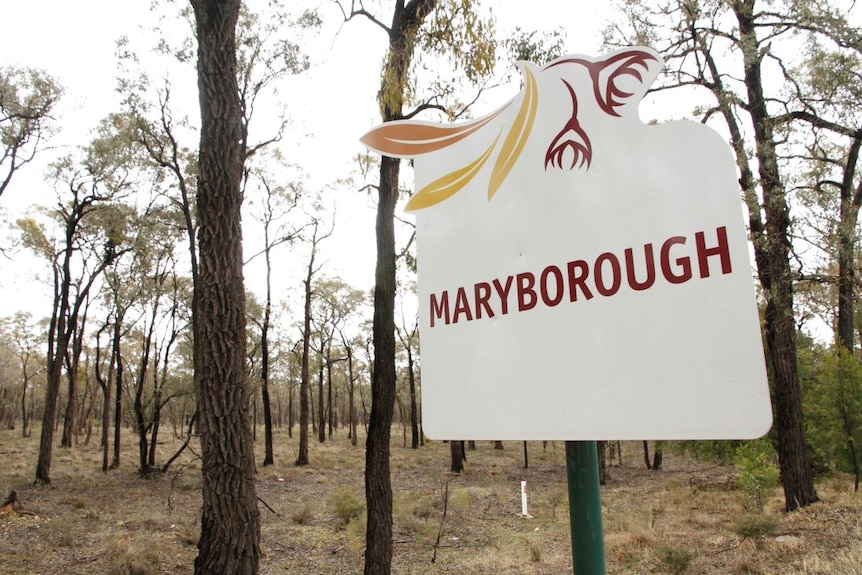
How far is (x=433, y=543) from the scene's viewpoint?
9570 mm

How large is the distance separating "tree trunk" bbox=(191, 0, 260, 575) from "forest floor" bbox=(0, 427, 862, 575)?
15.5 ft

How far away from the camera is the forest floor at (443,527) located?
A: 7366 mm

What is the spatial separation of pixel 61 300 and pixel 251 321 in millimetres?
6201

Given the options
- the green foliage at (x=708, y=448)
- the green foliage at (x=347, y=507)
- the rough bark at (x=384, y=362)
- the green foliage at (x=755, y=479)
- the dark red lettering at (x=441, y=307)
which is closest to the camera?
the dark red lettering at (x=441, y=307)

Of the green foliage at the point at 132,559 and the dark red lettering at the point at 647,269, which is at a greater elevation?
the dark red lettering at the point at 647,269

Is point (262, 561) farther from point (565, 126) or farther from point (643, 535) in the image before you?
point (565, 126)

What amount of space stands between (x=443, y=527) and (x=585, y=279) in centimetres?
1057

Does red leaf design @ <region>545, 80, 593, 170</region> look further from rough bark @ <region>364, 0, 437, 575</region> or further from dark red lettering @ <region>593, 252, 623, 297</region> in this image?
rough bark @ <region>364, 0, 437, 575</region>

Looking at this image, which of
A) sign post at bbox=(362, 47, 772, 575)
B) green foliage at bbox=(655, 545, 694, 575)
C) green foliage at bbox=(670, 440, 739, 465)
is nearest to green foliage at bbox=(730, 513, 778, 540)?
green foliage at bbox=(655, 545, 694, 575)

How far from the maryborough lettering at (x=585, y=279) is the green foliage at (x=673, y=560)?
7.13m

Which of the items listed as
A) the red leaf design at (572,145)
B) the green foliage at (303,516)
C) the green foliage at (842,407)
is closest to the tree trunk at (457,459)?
the green foliage at (303,516)

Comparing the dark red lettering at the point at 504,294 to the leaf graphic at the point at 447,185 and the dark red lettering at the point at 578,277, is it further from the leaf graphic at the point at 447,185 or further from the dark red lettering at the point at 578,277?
the leaf graphic at the point at 447,185

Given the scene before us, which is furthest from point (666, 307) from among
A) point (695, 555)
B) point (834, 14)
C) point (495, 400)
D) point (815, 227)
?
point (834, 14)

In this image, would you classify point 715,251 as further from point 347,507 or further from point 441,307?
point 347,507
